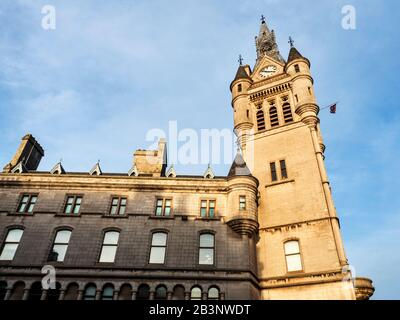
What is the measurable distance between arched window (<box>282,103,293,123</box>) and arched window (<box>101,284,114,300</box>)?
23098 mm

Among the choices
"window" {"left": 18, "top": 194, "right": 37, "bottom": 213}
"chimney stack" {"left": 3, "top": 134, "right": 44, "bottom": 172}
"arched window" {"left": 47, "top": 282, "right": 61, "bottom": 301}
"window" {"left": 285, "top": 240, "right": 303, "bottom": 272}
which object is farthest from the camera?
"chimney stack" {"left": 3, "top": 134, "right": 44, "bottom": 172}

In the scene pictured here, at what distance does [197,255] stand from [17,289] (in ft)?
42.5

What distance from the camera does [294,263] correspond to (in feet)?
79.0

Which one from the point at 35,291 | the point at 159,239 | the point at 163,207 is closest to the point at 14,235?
the point at 35,291

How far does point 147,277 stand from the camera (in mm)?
21844

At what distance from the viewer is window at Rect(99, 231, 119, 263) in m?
23.0

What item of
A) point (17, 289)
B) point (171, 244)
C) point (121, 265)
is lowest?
point (17, 289)

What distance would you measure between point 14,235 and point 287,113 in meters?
28.0

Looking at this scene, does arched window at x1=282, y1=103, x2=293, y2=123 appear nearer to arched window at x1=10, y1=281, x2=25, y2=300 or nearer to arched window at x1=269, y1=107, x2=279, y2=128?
arched window at x1=269, y1=107, x2=279, y2=128

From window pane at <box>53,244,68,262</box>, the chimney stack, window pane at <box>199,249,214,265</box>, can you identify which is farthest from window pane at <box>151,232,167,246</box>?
the chimney stack

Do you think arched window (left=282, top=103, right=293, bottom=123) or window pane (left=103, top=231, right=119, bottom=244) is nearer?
window pane (left=103, top=231, right=119, bottom=244)

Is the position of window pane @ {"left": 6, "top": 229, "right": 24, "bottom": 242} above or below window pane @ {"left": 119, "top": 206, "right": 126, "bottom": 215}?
below
